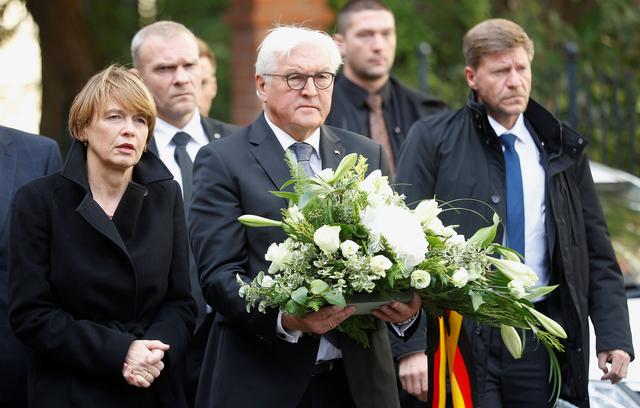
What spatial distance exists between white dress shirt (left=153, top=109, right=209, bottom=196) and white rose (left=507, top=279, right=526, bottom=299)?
2.31 meters

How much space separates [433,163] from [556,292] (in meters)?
0.79

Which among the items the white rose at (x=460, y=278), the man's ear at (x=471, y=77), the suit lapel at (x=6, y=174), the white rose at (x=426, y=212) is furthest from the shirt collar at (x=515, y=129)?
the suit lapel at (x=6, y=174)

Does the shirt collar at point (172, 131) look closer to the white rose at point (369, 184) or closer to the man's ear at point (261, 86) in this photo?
the man's ear at point (261, 86)

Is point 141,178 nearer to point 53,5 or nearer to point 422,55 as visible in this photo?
point 422,55

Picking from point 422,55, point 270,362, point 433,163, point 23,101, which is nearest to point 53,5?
point 23,101

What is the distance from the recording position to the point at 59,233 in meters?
4.33

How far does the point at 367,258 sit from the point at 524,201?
1.60 m

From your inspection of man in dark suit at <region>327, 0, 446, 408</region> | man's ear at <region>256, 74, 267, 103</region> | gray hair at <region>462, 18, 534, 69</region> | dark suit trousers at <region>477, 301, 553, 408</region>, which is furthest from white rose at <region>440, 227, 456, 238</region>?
man in dark suit at <region>327, 0, 446, 408</region>

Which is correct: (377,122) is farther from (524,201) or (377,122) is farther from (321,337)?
(321,337)

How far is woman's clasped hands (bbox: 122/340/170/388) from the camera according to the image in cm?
428

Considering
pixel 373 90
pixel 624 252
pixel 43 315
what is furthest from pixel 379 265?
pixel 373 90

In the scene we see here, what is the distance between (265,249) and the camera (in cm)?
436

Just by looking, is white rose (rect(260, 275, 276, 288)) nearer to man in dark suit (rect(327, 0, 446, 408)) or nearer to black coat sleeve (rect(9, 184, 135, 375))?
black coat sleeve (rect(9, 184, 135, 375))

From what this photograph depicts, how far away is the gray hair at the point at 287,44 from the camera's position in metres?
4.42
